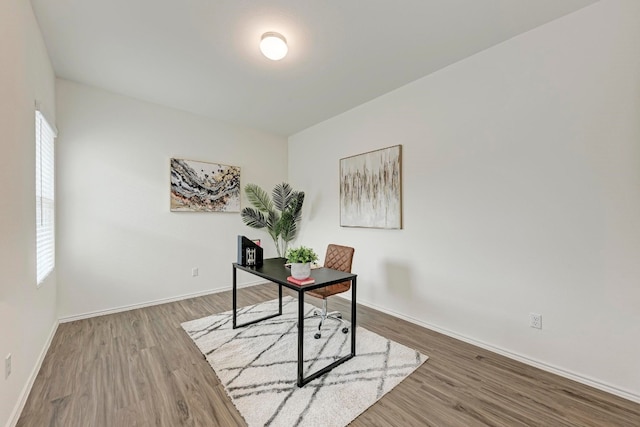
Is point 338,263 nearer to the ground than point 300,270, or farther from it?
nearer to the ground

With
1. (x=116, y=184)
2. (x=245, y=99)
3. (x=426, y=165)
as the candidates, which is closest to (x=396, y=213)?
(x=426, y=165)

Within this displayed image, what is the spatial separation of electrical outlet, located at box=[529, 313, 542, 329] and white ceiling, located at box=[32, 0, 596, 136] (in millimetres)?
2335

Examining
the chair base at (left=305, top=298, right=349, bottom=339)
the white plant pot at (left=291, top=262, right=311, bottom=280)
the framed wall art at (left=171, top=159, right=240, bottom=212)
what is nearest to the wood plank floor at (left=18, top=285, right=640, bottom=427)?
the chair base at (left=305, top=298, right=349, bottom=339)

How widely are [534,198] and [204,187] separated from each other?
13.0 ft

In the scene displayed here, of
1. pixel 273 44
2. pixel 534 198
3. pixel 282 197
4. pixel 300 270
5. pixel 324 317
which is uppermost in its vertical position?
pixel 273 44

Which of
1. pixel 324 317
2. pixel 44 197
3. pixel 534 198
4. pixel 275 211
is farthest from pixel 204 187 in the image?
pixel 534 198

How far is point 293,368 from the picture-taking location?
2.10 metres

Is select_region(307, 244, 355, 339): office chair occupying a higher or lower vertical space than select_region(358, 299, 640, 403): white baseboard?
higher

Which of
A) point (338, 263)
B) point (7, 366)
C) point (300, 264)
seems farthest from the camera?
point (338, 263)

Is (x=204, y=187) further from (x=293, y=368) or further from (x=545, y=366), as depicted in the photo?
(x=545, y=366)

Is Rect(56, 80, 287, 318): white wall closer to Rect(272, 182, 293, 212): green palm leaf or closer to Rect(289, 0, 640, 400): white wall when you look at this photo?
Rect(272, 182, 293, 212): green palm leaf

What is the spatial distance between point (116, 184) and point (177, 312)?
178 cm

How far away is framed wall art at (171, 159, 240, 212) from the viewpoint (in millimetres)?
3803

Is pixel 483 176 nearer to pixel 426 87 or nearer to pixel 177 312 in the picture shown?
pixel 426 87
